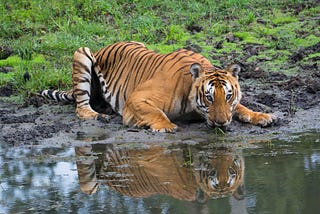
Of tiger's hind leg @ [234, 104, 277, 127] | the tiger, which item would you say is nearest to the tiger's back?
the tiger

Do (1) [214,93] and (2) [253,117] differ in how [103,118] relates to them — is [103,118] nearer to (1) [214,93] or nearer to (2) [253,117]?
(1) [214,93]

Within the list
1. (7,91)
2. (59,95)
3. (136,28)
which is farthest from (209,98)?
(136,28)

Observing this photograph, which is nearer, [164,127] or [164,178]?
[164,178]

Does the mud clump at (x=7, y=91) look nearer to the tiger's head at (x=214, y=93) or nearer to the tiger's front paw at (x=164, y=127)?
the tiger's front paw at (x=164, y=127)

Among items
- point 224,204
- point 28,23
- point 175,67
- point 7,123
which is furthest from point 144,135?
point 28,23

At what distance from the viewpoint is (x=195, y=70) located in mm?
6543

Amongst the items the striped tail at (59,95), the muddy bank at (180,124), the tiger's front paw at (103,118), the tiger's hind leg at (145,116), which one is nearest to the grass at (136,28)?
the striped tail at (59,95)

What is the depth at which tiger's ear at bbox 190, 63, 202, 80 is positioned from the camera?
6.50 m

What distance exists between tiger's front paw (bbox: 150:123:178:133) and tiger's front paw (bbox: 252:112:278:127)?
0.70 m

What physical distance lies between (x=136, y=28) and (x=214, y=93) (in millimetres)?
4682

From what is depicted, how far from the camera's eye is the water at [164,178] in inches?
163

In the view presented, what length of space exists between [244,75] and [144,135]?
2.66 metres

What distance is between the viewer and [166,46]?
10000 millimetres

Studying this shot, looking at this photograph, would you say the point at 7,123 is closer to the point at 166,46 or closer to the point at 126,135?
the point at 126,135
